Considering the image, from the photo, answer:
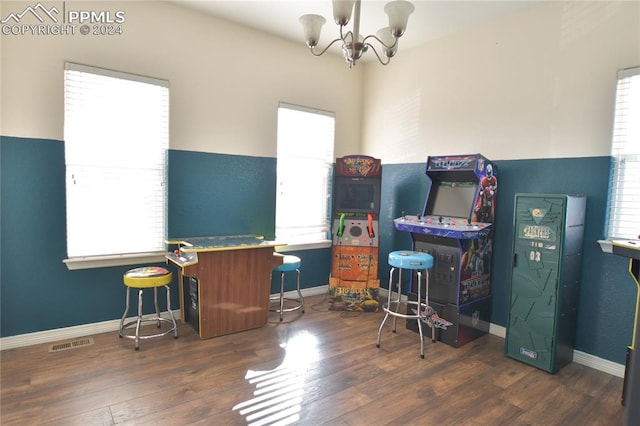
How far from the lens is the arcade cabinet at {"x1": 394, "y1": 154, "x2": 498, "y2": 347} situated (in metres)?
3.37

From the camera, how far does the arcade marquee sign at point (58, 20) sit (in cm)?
295

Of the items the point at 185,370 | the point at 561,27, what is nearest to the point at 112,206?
the point at 185,370

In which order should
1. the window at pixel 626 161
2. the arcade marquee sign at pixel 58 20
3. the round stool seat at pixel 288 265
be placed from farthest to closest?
the round stool seat at pixel 288 265, the arcade marquee sign at pixel 58 20, the window at pixel 626 161

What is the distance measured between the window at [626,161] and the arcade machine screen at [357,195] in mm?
2221

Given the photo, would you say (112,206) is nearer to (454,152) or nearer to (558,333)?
(454,152)

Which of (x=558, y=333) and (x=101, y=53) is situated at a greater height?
(x=101, y=53)

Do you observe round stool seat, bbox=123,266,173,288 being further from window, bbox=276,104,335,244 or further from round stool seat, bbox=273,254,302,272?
window, bbox=276,104,335,244

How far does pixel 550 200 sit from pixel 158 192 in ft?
11.9

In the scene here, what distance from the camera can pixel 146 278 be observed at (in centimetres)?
316

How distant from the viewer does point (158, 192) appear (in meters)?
3.68

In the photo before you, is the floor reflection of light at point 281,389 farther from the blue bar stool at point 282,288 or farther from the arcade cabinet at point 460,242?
the arcade cabinet at point 460,242

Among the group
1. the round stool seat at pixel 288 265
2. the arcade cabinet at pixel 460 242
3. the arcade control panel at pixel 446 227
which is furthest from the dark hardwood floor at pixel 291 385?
the arcade control panel at pixel 446 227

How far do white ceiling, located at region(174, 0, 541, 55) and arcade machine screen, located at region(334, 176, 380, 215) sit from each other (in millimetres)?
1724

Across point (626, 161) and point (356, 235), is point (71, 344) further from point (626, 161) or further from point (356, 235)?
point (626, 161)
